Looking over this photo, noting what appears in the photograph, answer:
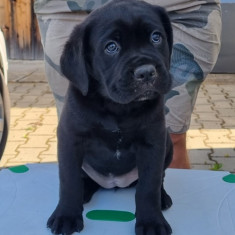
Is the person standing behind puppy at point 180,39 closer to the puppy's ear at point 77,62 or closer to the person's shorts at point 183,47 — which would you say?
the person's shorts at point 183,47

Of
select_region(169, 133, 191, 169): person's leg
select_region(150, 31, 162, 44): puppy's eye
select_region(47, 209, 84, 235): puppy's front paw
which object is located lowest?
select_region(169, 133, 191, 169): person's leg

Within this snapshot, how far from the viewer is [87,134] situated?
79.2 inches

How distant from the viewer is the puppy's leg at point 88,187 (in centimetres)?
235

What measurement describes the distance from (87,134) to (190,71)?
1.16 metres

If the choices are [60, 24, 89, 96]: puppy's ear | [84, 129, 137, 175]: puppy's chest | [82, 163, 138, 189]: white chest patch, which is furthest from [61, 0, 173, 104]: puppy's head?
[82, 163, 138, 189]: white chest patch

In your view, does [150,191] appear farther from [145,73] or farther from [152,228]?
[145,73]

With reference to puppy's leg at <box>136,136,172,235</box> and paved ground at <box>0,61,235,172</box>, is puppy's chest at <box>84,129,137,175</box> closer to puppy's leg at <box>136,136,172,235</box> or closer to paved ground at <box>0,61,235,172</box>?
puppy's leg at <box>136,136,172,235</box>

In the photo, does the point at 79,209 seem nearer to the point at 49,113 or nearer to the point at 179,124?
the point at 179,124

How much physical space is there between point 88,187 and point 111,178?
0.13 m

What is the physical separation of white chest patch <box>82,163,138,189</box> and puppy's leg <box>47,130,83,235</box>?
238 millimetres

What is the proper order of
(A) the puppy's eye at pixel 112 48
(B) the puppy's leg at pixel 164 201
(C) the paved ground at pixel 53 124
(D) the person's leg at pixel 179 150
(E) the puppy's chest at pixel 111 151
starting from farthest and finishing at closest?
1. (C) the paved ground at pixel 53 124
2. (D) the person's leg at pixel 179 150
3. (B) the puppy's leg at pixel 164 201
4. (E) the puppy's chest at pixel 111 151
5. (A) the puppy's eye at pixel 112 48

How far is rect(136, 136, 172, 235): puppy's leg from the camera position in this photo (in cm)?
199

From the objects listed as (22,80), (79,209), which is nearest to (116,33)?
(79,209)

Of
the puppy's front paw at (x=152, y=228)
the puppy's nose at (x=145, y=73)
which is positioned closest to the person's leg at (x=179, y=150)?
the puppy's front paw at (x=152, y=228)
